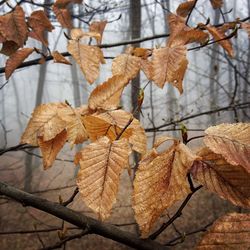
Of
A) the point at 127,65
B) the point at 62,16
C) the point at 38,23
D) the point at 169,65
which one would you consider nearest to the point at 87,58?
the point at 127,65

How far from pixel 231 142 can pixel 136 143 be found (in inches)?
12.1

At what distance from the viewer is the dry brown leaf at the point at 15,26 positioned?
1452 millimetres

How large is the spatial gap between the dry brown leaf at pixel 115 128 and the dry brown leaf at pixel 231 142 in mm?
240

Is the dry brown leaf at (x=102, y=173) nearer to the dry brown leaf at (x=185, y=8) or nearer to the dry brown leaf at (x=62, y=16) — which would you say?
the dry brown leaf at (x=185, y=8)

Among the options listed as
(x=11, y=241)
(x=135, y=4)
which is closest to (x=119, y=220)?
(x=11, y=241)

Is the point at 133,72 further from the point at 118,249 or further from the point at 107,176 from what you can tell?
the point at 118,249

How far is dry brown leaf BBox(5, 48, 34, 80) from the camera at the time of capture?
1421mm

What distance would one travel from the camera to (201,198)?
30.6 ft

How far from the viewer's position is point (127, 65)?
1259mm

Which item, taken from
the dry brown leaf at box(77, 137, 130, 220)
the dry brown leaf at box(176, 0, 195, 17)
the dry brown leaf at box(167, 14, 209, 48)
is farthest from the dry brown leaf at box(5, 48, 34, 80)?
the dry brown leaf at box(77, 137, 130, 220)

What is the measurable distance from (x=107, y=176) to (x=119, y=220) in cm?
794

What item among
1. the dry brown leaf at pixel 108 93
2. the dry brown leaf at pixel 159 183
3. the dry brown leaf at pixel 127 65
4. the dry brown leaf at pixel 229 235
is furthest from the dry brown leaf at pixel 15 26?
the dry brown leaf at pixel 229 235

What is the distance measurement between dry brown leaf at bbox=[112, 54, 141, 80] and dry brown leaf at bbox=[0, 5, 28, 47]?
21.5 inches

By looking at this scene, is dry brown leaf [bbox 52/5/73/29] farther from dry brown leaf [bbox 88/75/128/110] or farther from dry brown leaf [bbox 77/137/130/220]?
dry brown leaf [bbox 77/137/130/220]
